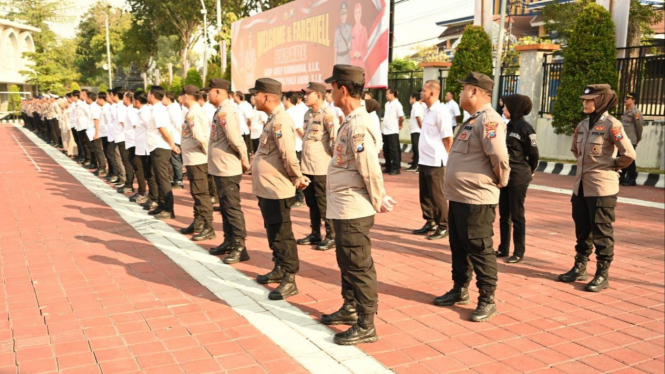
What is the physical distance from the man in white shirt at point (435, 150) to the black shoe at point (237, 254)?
237 cm

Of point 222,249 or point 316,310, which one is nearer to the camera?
point 316,310

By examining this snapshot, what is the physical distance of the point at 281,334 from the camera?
423 cm

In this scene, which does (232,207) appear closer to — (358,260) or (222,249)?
(222,249)

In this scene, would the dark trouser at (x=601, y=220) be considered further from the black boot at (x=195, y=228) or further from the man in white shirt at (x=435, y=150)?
the black boot at (x=195, y=228)

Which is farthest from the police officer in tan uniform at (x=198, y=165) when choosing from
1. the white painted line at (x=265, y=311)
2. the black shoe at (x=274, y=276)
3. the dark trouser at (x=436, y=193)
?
the dark trouser at (x=436, y=193)

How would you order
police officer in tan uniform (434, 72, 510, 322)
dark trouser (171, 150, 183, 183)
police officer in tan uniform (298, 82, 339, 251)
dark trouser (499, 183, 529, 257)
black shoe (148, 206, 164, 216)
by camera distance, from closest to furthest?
police officer in tan uniform (434, 72, 510, 322) → dark trouser (499, 183, 529, 257) → police officer in tan uniform (298, 82, 339, 251) → black shoe (148, 206, 164, 216) → dark trouser (171, 150, 183, 183)

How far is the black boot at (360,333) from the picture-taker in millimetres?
4035

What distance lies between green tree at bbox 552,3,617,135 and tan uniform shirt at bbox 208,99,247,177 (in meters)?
9.99

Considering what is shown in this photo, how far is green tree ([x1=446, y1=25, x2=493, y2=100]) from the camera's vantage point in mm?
16438

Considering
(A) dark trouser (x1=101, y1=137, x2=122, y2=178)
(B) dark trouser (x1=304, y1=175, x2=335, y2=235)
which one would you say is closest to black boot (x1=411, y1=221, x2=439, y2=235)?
(B) dark trouser (x1=304, y1=175, x2=335, y2=235)

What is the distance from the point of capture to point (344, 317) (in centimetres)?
438

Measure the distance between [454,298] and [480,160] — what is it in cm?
119

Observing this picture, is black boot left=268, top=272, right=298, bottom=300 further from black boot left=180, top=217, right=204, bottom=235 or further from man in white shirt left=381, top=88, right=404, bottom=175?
man in white shirt left=381, top=88, right=404, bottom=175

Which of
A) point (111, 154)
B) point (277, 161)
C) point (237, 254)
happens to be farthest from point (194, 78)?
point (277, 161)
